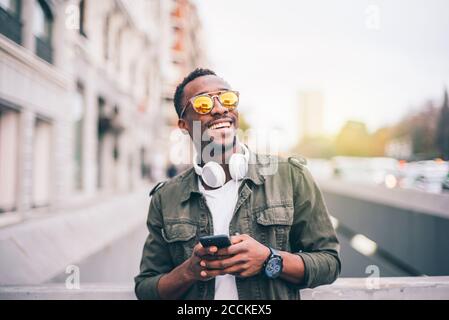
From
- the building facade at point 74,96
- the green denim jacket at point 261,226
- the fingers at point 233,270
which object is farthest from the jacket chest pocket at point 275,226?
the building facade at point 74,96

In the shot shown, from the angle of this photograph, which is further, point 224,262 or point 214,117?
point 214,117

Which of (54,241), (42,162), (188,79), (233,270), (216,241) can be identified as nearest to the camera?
(216,241)

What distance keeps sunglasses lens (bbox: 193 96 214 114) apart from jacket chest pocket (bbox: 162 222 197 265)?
47 centimetres

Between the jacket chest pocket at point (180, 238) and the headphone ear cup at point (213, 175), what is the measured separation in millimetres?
190

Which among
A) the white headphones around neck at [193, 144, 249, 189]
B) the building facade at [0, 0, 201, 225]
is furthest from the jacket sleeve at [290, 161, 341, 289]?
the building facade at [0, 0, 201, 225]

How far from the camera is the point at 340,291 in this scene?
2037 millimetres

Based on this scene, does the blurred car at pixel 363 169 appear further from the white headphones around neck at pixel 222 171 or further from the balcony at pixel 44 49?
the white headphones around neck at pixel 222 171

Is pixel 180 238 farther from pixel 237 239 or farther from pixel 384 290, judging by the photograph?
pixel 384 290

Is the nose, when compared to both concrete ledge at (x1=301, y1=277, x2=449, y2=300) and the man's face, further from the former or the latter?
concrete ledge at (x1=301, y1=277, x2=449, y2=300)

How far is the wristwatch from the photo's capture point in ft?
5.21

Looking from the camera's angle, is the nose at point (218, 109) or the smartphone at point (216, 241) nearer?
the smartphone at point (216, 241)

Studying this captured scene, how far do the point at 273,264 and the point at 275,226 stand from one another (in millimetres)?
203

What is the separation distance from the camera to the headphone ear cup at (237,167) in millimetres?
1780

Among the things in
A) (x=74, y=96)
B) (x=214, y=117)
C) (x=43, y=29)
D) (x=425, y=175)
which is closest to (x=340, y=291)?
(x=214, y=117)
